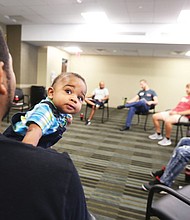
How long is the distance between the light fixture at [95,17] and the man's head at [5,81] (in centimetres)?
474

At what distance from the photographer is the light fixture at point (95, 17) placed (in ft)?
15.6

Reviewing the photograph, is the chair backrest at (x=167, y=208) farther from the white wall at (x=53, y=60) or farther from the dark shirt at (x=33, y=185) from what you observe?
the white wall at (x=53, y=60)

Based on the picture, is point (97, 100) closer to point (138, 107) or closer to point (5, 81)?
point (138, 107)

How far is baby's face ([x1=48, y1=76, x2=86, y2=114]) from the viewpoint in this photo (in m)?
1.09

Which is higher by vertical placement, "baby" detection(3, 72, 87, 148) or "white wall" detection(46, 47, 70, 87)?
"white wall" detection(46, 47, 70, 87)

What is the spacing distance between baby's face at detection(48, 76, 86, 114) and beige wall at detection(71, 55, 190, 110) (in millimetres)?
7893

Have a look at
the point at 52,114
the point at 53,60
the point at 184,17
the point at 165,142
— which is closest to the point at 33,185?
the point at 52,114

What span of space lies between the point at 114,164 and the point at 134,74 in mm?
6502

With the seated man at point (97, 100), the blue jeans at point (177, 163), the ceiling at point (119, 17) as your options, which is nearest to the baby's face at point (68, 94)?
the blue jeans at point (177, 163)

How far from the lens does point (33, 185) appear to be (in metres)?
0.40

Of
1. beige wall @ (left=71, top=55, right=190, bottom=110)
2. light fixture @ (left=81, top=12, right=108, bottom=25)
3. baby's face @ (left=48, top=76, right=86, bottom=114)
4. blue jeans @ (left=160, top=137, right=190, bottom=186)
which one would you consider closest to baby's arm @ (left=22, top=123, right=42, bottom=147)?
baby's face @ (left=48, top=76, right=86, bottom=114)

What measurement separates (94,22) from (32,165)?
5548mm

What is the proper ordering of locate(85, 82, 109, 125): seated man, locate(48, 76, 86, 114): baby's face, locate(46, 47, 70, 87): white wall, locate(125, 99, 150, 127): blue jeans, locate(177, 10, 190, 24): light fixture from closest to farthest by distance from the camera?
locate(48, 76, 86, 114): baby's face
locate(177, 10, 190, 24): light fixture
locate(125, 99, 150, 127): blue jeans
locate(85, 82, 109, 125): seated man
locate(46, 47, 70, 87): white wall

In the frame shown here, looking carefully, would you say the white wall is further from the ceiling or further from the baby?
the baby
